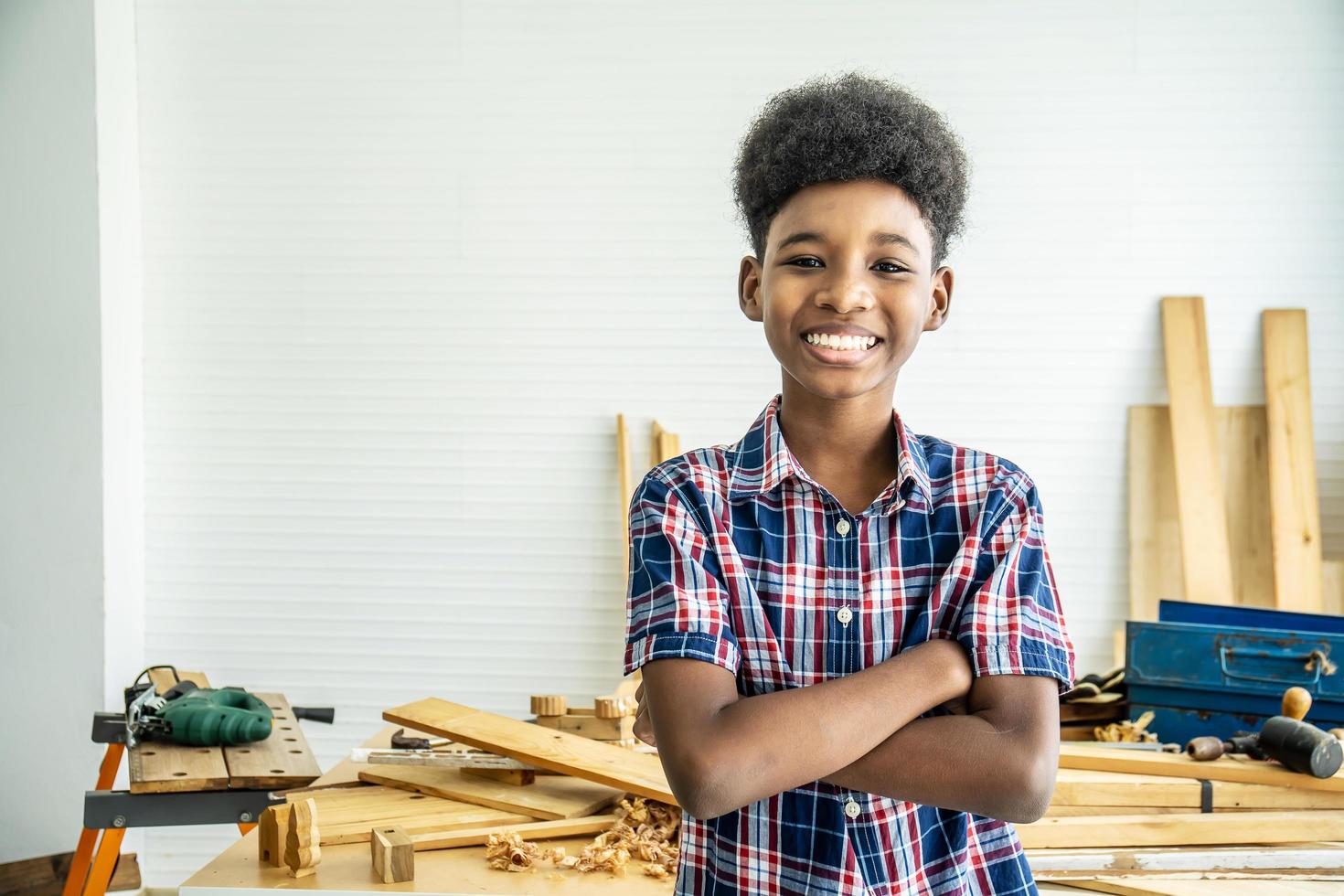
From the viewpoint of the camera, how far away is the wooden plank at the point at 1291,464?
3805 mm

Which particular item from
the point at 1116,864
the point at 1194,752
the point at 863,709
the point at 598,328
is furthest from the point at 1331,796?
the point at 598,328

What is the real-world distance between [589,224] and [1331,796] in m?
2.91

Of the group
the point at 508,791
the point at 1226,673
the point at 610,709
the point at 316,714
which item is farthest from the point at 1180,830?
the point at 316,714

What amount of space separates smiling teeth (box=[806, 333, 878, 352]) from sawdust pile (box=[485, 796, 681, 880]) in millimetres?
999

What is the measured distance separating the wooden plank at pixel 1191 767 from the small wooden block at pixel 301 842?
1335mm

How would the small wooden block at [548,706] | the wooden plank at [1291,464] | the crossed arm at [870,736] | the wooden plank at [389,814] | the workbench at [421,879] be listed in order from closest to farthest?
the crossed arm at [870,736], the workbench at [421,879], the wooden plank at [389,814], the small wooden block at [548,706], the wooden plank at [1291,464]

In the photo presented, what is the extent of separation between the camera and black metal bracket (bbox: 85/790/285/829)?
7.13 feet

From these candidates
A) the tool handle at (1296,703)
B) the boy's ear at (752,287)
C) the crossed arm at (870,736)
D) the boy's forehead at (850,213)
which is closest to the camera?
the crossed arm at (870,736)

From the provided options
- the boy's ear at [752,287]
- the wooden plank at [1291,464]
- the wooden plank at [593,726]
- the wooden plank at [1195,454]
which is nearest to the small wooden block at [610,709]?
the wooden plank at [593,726]

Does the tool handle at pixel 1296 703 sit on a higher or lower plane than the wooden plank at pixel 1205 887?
higher

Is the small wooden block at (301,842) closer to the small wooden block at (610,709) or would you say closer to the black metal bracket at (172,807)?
the black metal bracket at (172,807)

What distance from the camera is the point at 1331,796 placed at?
7.19 ft

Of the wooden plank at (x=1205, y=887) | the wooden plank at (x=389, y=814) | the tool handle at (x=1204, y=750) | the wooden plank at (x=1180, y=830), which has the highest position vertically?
the tool handle at (x=1204, y=750)

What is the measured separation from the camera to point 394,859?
5.77 ft
